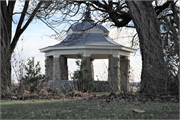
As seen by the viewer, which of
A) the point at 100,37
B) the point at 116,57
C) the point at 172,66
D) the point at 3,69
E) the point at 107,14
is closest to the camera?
the point at 172,66

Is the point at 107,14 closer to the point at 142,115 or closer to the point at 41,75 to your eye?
the point at 41,75

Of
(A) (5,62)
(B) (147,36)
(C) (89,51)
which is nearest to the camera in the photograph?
(B) (147,36)

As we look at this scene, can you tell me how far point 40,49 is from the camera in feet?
61.3

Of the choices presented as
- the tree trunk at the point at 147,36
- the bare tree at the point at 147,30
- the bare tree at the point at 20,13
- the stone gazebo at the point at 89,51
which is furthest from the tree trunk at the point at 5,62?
the stone gazebo at the point at 89,51

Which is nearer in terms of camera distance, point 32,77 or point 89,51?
point 32,77

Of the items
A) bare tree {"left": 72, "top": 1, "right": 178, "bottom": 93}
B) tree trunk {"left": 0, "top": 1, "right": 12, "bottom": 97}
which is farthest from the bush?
bare tree {"left": 72, "top": 1, "right": 178, "bottom": 93}

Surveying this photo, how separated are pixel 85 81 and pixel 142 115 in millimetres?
6383

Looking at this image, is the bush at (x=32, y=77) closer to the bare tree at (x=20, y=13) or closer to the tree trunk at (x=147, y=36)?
the bare tree at (x=20, y=13)

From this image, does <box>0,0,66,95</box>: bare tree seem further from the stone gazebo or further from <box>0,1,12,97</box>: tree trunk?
the stone gazebo

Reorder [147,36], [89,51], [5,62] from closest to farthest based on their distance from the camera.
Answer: [147,36]
[5,62]
[89,51]

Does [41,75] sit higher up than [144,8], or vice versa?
[144,8]

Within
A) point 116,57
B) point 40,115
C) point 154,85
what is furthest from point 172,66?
point 116,57

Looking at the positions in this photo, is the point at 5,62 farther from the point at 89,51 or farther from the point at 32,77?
the point at 89,51

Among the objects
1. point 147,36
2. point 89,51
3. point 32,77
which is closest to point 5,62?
point 32,77
